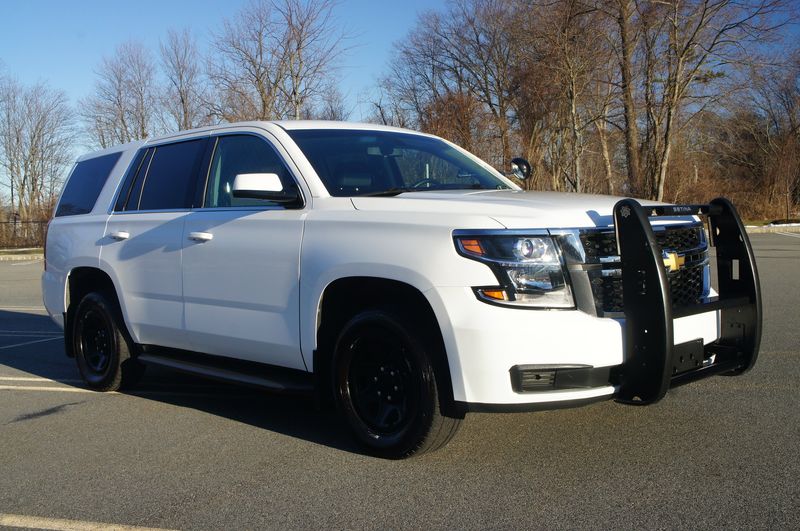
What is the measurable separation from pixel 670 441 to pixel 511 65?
36.5 metres

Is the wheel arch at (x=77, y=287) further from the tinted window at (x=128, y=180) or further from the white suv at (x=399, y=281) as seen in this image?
the tinted window at (x=128, y=180)

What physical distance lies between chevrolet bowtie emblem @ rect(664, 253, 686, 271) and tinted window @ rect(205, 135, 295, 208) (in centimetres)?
241

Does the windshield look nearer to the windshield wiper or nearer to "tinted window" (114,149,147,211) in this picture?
the windshield wiper

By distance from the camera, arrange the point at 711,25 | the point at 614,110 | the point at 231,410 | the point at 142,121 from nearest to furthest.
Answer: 1. the point at 231,410
2. the point at 711,25
3. the point at 614,110
4. the point at 142,121

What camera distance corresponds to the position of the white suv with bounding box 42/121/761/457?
393cm

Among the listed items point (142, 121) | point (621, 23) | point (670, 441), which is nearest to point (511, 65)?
point (621, 23)

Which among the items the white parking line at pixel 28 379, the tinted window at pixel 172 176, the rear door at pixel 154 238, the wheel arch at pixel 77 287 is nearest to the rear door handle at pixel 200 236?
the rear door at pixel 154 238

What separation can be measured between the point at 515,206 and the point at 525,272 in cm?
41

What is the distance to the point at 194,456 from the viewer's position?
4.72 m

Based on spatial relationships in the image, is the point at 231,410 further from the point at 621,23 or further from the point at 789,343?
the point at 621,23

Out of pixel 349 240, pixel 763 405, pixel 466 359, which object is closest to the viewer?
pixel 466 359

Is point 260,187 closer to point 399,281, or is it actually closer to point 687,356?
point 399,281

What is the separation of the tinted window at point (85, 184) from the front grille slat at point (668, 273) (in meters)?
4.30

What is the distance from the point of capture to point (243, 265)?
16.6 feet
